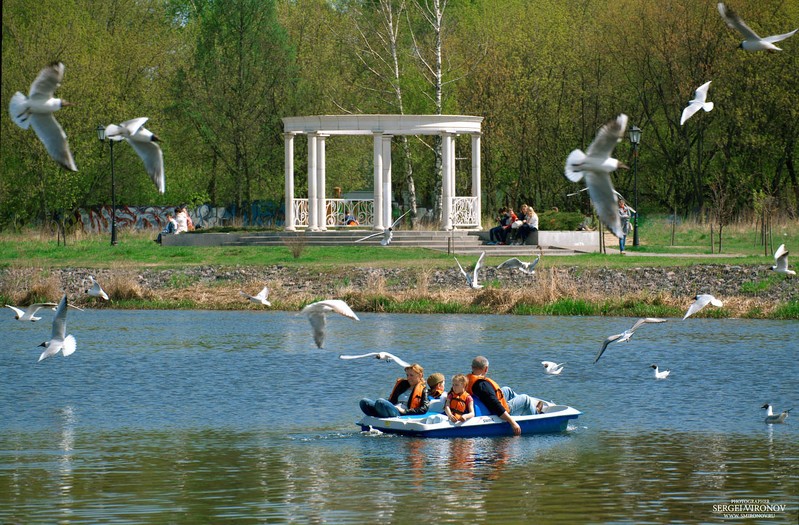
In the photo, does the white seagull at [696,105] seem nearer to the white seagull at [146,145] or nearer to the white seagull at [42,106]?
the white seagull at [146,145]

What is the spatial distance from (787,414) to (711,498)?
6.52 metres

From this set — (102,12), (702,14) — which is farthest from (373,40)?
(702,14)

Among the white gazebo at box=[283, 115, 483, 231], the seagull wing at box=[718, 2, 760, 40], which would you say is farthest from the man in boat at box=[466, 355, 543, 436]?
the white gazebo at box=[283, 115, 483, 231]

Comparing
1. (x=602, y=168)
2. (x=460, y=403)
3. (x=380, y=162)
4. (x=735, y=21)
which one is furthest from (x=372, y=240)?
(x=602, y=168)

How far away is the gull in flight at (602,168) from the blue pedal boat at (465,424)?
305 inches

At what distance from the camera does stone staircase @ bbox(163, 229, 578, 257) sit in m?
42.5

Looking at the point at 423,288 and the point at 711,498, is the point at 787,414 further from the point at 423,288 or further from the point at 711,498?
the point at 423,288

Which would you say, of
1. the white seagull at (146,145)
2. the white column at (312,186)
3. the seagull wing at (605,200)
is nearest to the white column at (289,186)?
the white column at (312,186)

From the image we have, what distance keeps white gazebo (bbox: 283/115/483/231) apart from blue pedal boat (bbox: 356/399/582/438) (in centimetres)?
2690

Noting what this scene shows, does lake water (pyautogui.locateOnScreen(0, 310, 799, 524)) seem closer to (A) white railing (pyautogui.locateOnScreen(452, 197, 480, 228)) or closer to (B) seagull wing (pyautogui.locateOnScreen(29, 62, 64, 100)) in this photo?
(B) seagull wing (pyautogui.locateOnScreen(29, 62, 64, 100))

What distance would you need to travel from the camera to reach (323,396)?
79.9 ft

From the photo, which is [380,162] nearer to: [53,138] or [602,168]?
[602,168]

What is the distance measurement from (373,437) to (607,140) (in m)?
9.48

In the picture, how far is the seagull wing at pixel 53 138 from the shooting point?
9031 millimetres
